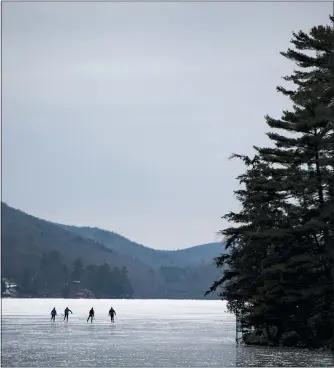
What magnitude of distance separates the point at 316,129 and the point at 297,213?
185 inches

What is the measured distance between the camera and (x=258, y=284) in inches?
1594

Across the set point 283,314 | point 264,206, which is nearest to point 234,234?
point 264,206

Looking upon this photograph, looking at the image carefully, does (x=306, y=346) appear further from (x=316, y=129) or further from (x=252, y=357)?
(x=316, y=129)

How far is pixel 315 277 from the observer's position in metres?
37.8

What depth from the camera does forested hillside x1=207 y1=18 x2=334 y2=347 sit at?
3672cm

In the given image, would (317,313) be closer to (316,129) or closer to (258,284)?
(258,284)

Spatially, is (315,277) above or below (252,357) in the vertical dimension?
above

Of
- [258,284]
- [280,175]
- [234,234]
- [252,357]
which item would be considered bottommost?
[252,357]

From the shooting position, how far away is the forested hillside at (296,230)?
36.7 metres

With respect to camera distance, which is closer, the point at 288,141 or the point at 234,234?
the point at 288,141

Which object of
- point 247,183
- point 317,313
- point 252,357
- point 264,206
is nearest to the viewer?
point 252,357

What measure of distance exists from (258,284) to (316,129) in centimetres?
966

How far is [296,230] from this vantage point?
120ft

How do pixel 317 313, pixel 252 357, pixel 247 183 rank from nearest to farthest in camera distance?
1. pixel 252 357
2. pixel 317 313
3. pixel 247 183
